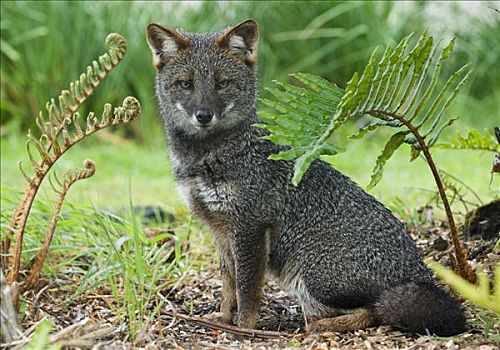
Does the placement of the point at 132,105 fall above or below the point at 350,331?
above

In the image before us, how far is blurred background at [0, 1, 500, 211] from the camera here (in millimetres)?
11055

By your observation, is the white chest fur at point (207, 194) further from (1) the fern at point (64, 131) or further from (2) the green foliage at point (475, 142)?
(2) the green foliage at point (475, 142)

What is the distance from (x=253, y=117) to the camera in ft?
16.2

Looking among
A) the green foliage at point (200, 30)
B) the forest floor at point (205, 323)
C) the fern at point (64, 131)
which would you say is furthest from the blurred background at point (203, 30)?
the fern at point (64, 131)

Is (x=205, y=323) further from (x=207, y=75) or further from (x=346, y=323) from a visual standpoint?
(x=207, y=75)

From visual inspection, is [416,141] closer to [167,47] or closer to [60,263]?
[167,47]

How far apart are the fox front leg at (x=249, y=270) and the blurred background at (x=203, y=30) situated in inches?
249

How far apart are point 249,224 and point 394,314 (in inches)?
36.5

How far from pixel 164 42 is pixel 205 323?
1616 mm

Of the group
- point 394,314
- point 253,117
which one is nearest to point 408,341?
point 394,314

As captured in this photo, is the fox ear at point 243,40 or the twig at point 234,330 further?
the fox ear at point 243,40

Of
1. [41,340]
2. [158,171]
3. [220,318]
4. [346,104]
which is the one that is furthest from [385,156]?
[158,171]

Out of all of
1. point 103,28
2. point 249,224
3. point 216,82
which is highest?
point 103,28

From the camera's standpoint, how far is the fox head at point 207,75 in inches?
187
